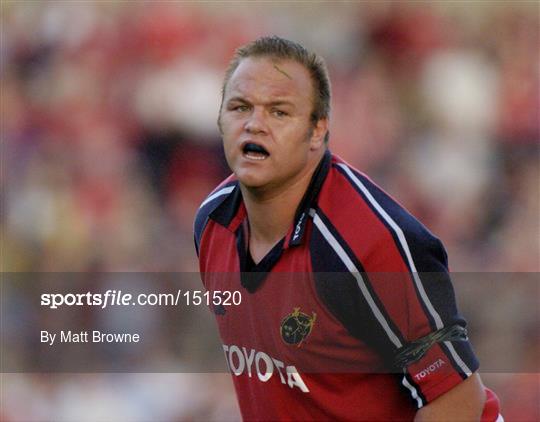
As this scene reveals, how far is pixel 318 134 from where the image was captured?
282 cm

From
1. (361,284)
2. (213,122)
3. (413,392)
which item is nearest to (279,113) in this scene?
(361,284)

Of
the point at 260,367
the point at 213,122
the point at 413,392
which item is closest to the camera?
the point at 413,392

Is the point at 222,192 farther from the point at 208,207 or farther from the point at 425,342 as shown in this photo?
the point at 425,342

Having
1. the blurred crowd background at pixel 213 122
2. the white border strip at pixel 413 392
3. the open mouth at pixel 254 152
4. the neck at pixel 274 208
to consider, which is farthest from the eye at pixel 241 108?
the blurred crowd background at pixel 213 122

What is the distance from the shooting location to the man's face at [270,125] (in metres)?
2.73

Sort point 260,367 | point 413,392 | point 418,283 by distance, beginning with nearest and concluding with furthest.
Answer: point 418,283
point 413,392
point 260,367

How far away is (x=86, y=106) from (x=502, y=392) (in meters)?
2.59

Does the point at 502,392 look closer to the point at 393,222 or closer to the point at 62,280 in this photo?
the point at 62,280

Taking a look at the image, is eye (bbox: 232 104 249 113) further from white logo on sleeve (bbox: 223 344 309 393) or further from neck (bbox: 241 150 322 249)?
white logo on sleeve (bbox: 223 344 309 393)

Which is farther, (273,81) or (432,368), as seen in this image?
(273,81)

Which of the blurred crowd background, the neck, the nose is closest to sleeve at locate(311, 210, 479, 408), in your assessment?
the neck

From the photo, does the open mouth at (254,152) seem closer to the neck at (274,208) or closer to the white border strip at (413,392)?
the neck at (274,208)

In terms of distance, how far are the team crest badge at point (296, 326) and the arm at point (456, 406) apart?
0.36 m

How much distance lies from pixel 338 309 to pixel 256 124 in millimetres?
538
